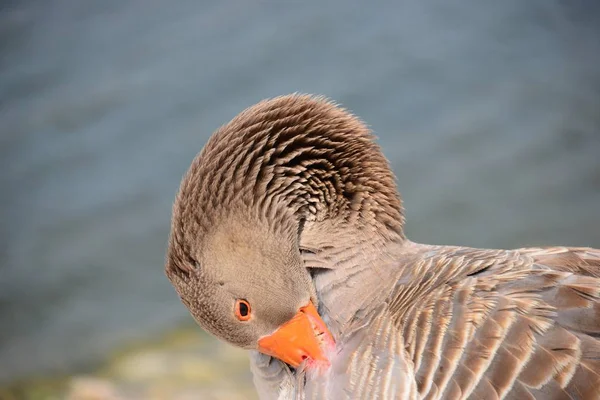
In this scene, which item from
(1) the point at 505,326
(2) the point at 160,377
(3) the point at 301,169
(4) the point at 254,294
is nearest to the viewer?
(1) the point at 505,326

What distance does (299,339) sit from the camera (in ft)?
7.02

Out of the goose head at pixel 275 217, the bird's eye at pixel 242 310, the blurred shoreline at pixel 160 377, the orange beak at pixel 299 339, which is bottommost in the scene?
the blurred shoreline at pixel 160 377

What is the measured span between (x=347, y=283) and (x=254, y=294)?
1.10ft

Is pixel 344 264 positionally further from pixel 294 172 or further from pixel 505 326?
pixel 505 326

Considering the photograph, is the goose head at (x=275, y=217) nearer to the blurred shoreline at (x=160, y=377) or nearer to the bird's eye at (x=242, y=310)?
the bird's eye at (x=242, y=310)

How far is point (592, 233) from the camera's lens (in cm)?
474

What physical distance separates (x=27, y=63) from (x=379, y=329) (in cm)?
418

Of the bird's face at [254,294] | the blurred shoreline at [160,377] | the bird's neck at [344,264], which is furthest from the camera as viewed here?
the blurred shoreline at [160,377]

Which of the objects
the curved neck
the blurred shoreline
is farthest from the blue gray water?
the curved neck

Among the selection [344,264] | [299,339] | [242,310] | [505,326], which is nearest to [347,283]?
[344,264]

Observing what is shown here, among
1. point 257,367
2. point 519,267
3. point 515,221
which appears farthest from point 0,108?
point 519,267

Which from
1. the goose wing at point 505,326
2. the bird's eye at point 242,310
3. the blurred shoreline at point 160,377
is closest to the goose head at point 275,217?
the bird's eye at point 242,310

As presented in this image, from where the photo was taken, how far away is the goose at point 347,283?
69.3 inches

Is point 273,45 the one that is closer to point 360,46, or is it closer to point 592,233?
point 360,46
